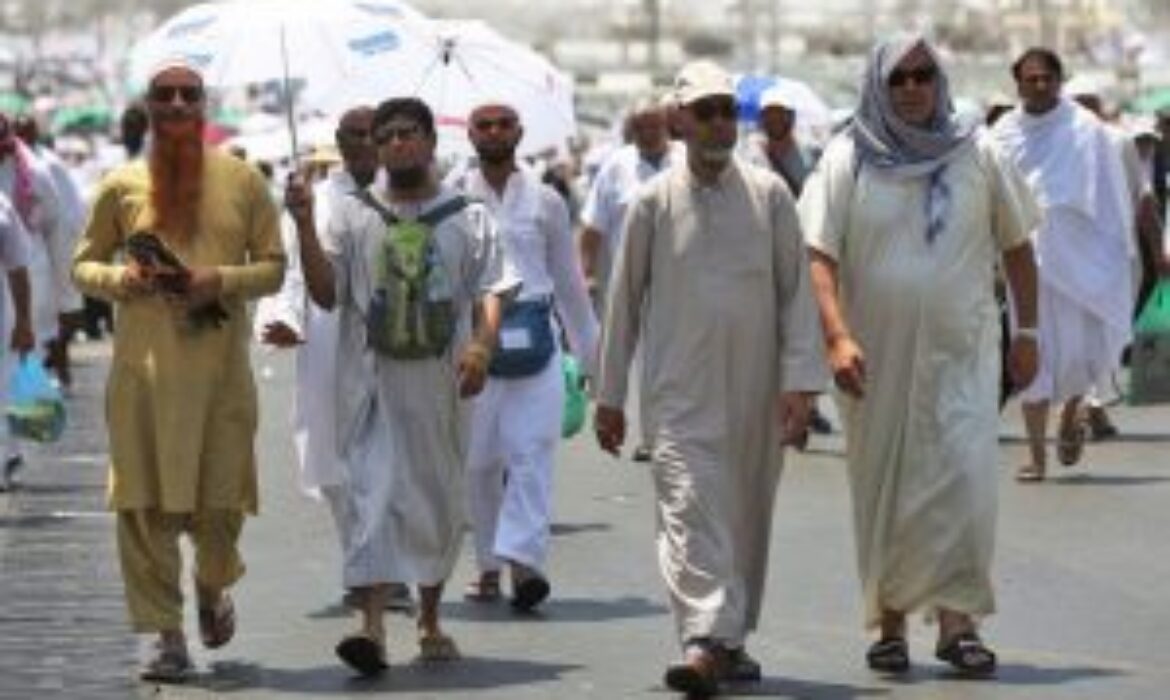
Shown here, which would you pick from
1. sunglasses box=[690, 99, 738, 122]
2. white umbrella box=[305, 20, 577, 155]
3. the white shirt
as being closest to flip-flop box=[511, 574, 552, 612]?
the white shirt

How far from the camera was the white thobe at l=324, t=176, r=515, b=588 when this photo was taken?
46.5 ft

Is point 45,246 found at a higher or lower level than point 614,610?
higher

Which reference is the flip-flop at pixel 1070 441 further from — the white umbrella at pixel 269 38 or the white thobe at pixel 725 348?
the white thobe at pixel 725 348

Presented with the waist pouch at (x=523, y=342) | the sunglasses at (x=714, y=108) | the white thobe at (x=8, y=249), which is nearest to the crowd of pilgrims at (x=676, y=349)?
the sunglasses at (x=714, y=108)

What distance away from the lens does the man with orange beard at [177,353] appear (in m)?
13.9

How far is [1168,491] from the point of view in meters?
19.6

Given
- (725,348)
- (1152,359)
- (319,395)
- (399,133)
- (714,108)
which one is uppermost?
(714,108)

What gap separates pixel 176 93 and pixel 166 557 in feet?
4.72

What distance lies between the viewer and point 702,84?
13.5 metres

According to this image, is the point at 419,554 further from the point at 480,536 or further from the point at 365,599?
the point at 480,536

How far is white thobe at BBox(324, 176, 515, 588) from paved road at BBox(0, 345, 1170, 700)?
0.40 metres

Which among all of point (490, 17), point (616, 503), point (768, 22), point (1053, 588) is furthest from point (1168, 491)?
point (768, 22)

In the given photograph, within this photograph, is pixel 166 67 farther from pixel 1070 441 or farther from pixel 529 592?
pixel 1070 441

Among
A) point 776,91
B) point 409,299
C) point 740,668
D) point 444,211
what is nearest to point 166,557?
point 409,299
